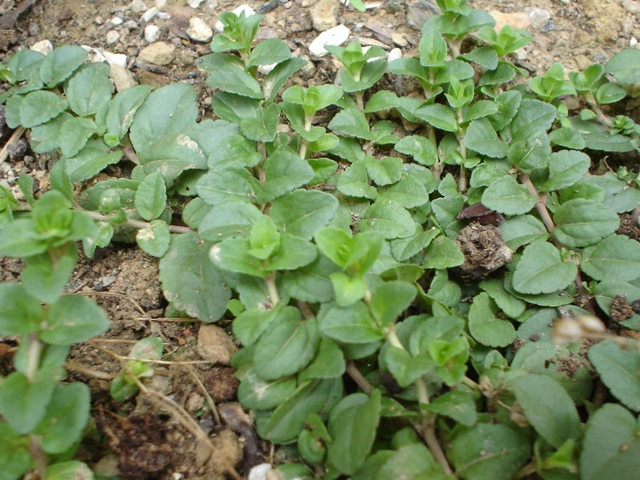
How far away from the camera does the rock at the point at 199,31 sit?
3.20 meters

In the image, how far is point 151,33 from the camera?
3244mm

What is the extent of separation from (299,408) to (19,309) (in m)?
1.00

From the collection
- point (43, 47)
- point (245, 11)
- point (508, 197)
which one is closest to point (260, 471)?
point (508, 197)

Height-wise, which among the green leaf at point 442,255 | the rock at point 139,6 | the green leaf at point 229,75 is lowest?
the green leaf at point 442,255

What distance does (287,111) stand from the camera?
2.69 metres

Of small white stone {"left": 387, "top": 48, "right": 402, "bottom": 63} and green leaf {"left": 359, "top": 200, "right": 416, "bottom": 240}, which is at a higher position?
small white stone {"left": 387, "top": 48, "right": 402, "bottom": 63}

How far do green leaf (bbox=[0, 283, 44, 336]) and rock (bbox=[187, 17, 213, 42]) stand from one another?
6.31 feet

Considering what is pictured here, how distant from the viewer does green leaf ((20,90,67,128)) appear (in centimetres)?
272

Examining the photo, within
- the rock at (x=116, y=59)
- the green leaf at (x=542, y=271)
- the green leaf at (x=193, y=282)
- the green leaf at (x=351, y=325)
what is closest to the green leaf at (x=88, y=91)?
the rock at (x=116, y=59)

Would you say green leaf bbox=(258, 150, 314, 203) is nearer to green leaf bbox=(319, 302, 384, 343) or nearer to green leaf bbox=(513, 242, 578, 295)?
green leaf bbox=(319, 302, 384, 343)

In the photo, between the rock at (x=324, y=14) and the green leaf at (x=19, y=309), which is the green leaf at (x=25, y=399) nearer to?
the green leaf at (x=19, y=309)

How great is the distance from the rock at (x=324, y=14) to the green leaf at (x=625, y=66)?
1.53m

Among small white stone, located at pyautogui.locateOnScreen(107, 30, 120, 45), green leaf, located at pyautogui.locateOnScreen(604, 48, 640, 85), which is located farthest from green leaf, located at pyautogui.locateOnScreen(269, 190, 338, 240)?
green leaf, located at pyautogui.locateOnScreen(604, 48, 640, 85)

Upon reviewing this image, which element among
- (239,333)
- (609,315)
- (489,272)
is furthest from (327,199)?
(609,315)
